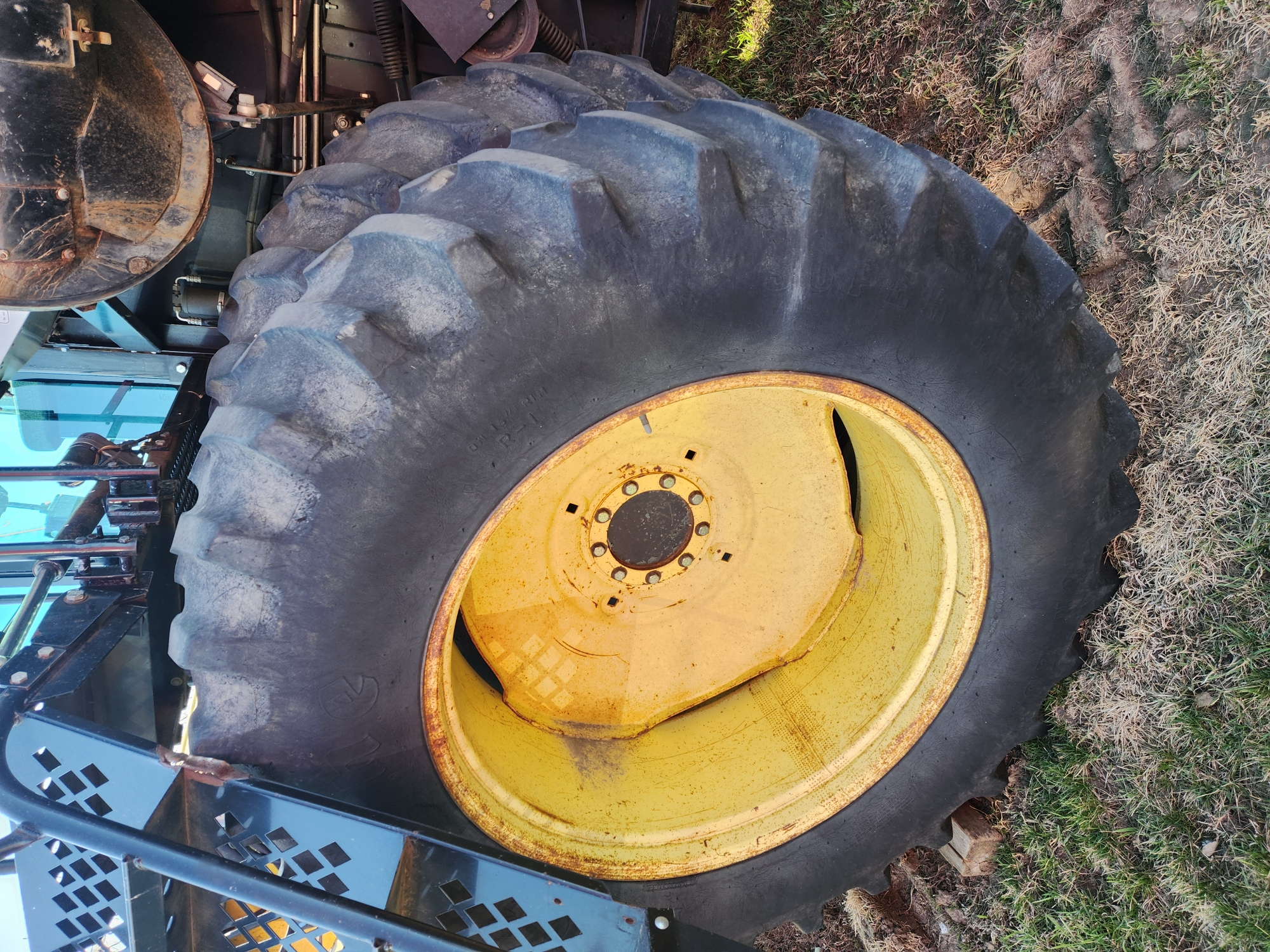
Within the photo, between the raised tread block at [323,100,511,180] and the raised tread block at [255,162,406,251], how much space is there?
0.04 meters

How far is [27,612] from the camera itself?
74.7 inches

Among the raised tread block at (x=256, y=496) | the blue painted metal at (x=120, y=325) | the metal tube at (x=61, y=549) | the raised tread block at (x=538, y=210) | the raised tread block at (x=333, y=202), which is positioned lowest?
the metal tube at (x=61, y=549)

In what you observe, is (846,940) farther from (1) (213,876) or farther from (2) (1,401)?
(2) (1,401)

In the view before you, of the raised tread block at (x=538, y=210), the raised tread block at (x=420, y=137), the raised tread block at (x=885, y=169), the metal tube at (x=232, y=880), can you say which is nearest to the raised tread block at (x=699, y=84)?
the raised tread block at (x=420, y=137)

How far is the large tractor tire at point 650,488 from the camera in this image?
4.49ft

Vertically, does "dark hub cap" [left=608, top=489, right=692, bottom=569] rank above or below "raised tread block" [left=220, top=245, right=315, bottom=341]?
below

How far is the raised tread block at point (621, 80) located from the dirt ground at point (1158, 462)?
950 mm

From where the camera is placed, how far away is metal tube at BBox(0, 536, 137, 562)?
1.93 metres

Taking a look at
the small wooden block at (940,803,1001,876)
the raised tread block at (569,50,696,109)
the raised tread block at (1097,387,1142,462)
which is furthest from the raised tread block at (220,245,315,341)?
the small wooden block at (940,803,1001,876)

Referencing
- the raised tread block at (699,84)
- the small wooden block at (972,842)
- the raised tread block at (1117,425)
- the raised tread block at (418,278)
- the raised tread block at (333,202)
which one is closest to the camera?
the raised tread block at (418,278)

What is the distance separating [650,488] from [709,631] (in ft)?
1.43

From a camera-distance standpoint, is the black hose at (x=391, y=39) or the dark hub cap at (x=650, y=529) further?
the black hose at (x=391, y=39)

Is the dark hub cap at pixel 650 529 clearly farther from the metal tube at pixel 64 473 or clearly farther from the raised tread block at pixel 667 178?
the metal tube at pixel 64 473

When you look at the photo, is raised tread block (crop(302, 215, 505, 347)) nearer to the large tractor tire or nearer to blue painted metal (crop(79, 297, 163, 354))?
the large tractor tire
